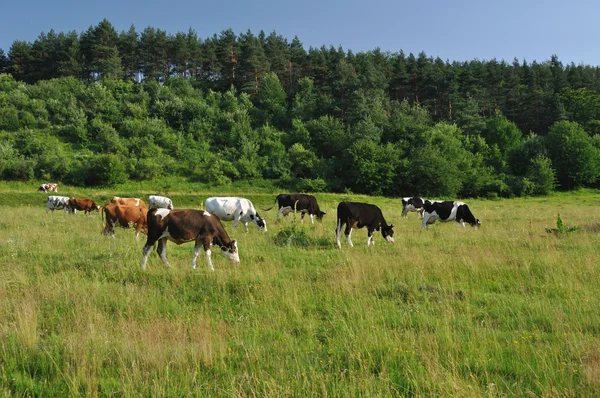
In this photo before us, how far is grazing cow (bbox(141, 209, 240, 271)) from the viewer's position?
9.78 metres

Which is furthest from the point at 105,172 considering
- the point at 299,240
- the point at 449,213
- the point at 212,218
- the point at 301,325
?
the point at 301,325

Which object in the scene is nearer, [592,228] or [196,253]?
[196,253]

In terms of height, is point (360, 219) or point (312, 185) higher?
point (360, 219)

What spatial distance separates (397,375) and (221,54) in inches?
3953

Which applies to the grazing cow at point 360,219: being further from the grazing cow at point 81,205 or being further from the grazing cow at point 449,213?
the grazing cow at point 81,205

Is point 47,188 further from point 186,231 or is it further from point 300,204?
point 186,231

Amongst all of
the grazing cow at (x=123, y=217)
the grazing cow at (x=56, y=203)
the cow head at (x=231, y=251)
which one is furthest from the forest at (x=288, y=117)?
the cow head at (x=231, y=251)

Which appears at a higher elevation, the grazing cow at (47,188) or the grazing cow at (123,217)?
the grazing cow at (123,217)

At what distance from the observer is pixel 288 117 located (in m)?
80.5

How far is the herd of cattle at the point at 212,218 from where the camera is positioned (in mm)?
9859

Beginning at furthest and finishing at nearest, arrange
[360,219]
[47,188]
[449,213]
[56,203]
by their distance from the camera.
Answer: [47,188]
[56,203]
[449,213]
[360,219]

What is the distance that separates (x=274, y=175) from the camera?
202 ft

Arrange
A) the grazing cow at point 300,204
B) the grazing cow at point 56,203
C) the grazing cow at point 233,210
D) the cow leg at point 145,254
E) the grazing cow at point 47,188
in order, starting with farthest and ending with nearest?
1. the grazing cow at point 47,188
2. the grazing cow at point 56,203
3. the grazing cow at point 300,204
4. the grazing cow at point 233,210
5. the cow leg at point 145,254

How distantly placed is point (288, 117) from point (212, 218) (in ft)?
236
